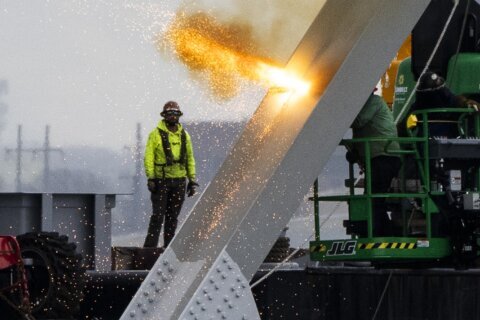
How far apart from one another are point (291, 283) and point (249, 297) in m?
4.85

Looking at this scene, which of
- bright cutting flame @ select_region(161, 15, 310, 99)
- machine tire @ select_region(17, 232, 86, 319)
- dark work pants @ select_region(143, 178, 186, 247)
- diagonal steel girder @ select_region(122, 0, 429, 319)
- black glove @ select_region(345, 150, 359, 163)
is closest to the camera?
diagonal steel girder @ select_region(122, 0, 429, 319)

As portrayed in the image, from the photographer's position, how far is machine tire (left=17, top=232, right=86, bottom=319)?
44.9 ft

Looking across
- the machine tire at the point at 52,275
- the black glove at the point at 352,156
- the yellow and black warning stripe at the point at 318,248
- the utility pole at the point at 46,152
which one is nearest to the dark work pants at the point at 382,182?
the black glove at the point at 352,156

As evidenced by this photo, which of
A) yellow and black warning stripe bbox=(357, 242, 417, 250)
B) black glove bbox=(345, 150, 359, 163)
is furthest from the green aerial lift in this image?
black glove bbox=(345, 150, 359, 163)

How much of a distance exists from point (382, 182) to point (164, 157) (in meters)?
7.00

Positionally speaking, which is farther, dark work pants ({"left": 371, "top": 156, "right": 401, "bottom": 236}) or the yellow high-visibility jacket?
the yellow high-visibility jacket

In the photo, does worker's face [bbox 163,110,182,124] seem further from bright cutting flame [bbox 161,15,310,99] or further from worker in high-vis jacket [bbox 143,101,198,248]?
bright cutting flame [bbox 161,15,310,99]

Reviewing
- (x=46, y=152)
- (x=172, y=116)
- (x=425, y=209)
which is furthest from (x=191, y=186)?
(x=46, y=152)

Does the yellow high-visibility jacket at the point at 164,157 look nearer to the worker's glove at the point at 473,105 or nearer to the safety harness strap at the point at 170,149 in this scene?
the safety harness strap at the point at 170,149

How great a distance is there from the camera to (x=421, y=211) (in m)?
12.1

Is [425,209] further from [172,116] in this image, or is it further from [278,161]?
[172,116]

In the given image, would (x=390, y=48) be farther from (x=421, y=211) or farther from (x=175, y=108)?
(x=175, y=108)

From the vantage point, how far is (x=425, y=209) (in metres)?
11.9

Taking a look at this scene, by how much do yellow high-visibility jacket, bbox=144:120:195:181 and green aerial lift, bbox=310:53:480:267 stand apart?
6.53 meters
